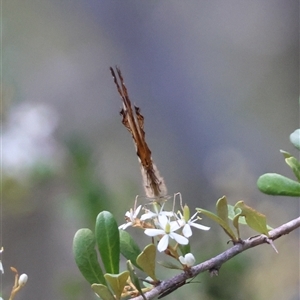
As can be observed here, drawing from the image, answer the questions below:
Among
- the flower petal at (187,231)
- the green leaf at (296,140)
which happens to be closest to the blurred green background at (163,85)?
the green leaf at (296,140)

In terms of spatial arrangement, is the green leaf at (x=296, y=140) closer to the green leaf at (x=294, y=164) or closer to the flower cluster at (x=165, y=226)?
the green leaf at (x=294, y=164)

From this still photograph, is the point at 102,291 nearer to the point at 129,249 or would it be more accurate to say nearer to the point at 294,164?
the point at 129,249

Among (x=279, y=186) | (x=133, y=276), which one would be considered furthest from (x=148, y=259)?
(x=279, y=186)

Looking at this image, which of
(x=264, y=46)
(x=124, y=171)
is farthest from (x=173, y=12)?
(x=124, y=171)

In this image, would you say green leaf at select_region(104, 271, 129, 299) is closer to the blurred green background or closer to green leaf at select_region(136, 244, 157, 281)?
green leaf at select_region(136, 244, 157, 281)

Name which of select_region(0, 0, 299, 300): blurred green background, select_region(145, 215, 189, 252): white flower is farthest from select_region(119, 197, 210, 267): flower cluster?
select_region(0, 0, 299, 300): blurred green background

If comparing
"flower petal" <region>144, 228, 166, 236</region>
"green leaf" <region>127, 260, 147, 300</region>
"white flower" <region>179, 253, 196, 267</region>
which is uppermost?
"flower petal" <region>144, 228, 166, 236</region>
